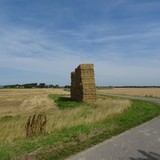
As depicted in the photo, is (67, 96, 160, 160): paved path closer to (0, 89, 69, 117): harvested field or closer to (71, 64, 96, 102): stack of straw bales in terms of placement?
(0, 89, 69, 117): harvested field

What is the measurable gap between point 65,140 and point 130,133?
304 centimetres

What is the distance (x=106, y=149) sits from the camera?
1036cm

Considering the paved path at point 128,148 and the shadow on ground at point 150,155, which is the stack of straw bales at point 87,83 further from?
the shadow on ground at point 150,155

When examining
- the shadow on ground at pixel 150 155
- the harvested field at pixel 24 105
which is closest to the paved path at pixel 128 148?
the shadow on ground at pixel 150 155

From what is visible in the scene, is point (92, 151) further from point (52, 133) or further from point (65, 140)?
point (52, 133)

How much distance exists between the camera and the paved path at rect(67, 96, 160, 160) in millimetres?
9352

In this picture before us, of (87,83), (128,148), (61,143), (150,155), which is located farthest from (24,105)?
(150,155)

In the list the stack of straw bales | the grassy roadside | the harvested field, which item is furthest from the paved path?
the stack of straw bales

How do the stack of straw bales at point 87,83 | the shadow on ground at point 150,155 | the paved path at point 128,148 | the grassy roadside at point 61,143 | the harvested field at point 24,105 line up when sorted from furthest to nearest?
the stack of straw bales at point 87,83 → the harvested field at point 24,105 → the grassy roadside at point 61,143 → the paved path at point 128,148 → the shadow on ground at point 150,155

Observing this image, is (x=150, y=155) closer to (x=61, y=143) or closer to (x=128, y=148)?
(x=128, y=148)

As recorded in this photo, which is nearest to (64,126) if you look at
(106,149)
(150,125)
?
(150,125)

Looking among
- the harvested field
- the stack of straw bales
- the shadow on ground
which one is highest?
the stack of straw bales

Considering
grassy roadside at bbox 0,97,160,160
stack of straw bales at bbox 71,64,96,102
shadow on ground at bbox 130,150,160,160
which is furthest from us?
stack of straw bales at bbox 71,64,96,102

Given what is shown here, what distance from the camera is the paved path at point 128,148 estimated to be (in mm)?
9352
